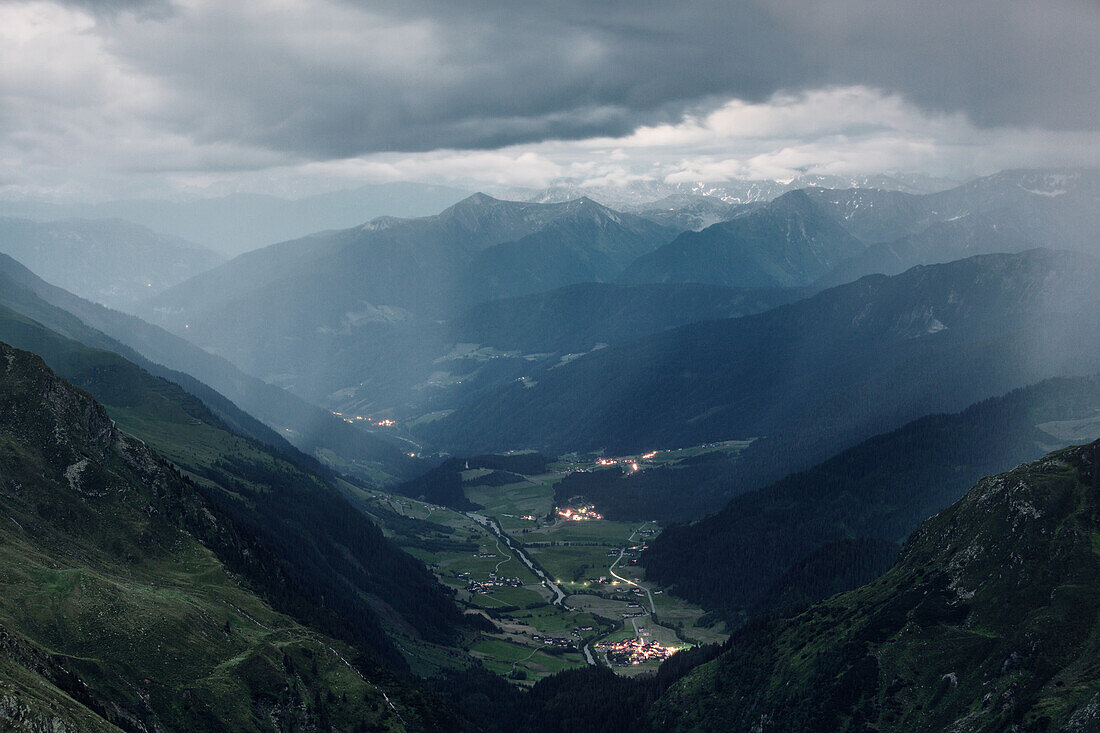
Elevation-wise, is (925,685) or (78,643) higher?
(78,643)

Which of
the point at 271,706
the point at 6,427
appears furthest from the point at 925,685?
the point at 6,427

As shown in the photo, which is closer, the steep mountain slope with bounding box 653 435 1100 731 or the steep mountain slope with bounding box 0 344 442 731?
the steep mountain slope with bounding box 0 344 442 731

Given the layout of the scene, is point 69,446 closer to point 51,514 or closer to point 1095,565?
point 51,514

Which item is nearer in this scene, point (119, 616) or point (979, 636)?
point (119, 616)

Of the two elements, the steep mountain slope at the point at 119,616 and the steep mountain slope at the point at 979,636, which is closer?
the steep mountain slope at the point at 119,616

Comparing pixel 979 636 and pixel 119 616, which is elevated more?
pixel 119 616
